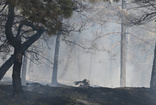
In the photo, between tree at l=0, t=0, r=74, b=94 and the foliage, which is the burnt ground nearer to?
tree at l=0, t=0, r=74, b=94

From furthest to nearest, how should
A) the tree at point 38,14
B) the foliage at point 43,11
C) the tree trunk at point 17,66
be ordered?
the tree trunk at point 17,66 → the tree at point 38,14 → the foliage at point 43,11

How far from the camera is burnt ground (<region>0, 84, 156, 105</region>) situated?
8836mm

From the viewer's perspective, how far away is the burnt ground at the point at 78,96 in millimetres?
8836

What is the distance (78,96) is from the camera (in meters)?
9.98

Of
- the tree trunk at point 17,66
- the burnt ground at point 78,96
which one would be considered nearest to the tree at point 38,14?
the tree trunk at point 17,66

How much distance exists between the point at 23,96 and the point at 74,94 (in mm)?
2287

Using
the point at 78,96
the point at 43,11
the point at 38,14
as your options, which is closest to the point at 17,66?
the point at 38,14

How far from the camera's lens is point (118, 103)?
961 centimetres

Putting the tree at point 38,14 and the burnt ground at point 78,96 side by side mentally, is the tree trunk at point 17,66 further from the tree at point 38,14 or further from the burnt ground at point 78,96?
the burnt ground at point 78,96

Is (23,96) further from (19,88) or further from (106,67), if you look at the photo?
(106,67)

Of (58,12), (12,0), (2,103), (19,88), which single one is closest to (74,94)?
(19,88)

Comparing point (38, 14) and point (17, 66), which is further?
point (17, 66)

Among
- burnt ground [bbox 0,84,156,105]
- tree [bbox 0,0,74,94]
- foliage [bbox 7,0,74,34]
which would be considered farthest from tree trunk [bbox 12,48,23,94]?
foliage [bbox 7,0,74,34]

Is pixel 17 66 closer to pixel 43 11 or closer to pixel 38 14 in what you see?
pixel 38 14
